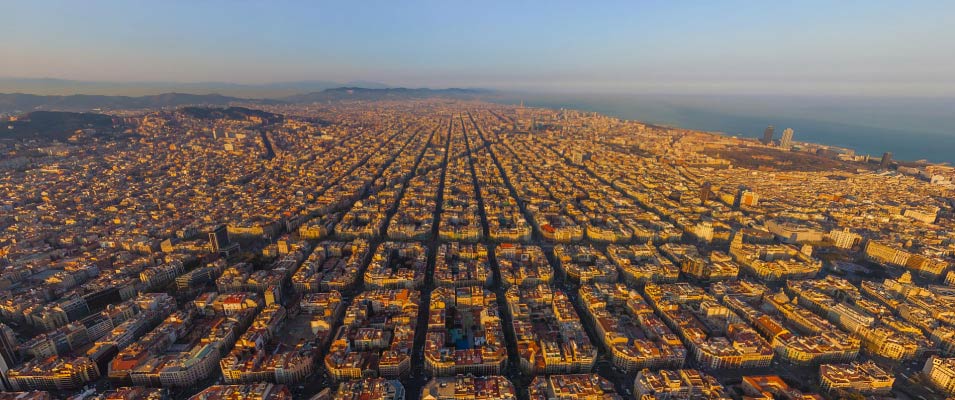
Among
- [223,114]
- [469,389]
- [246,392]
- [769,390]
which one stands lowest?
[769,390]

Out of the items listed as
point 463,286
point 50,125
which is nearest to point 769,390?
point 463,286

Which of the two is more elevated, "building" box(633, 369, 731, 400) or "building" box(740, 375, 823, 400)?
"building" box(633, 369, 731, 400)

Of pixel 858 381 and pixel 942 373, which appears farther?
pixel 942 373

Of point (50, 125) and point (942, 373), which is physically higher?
point (50, 125)

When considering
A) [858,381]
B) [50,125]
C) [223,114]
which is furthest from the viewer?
[223,114]

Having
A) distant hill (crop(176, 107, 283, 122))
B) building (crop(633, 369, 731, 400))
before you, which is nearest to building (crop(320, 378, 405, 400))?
building (crop(633, 369, 731, 400))

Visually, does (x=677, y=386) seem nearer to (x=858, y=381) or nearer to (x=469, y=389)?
(x=858, y=381)

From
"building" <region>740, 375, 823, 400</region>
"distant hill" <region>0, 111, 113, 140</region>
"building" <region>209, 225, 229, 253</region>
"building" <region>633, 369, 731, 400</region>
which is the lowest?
"building" <region>740, 375, 823, 400</region>

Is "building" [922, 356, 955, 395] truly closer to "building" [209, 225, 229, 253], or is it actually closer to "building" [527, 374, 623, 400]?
"building" [527, 374, 623, 400]

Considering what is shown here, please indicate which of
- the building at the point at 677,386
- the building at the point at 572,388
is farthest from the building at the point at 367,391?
the building at the point at 677,386
